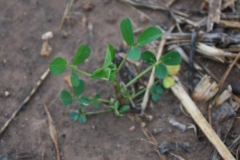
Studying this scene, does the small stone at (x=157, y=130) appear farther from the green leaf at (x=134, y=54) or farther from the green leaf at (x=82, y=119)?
the green leaf at (x=134, y=54)

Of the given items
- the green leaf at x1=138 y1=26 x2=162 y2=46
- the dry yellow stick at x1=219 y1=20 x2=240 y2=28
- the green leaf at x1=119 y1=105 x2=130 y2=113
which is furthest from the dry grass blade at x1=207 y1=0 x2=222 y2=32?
the green leaf at x1=119 y1=105 x2=130 y2=113

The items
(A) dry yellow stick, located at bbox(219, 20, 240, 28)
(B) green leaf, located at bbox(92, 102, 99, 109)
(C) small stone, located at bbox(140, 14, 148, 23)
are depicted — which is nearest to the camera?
(B) green leaf, located at bbox(92, 102, 99, 109)

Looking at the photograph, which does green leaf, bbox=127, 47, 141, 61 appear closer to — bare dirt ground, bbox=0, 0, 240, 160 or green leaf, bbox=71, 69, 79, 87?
green leaf, bbox=71, 69, 79, 87

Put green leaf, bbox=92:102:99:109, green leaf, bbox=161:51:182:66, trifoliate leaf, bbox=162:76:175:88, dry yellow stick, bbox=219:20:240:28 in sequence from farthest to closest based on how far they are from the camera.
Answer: dry yellow stick, bbox=219:20:240:28
trifoliate leaf, bbox=162:76:175:88
green leaf, bbox=92:102:99:109
green leaf, bbox=161:51:182:66

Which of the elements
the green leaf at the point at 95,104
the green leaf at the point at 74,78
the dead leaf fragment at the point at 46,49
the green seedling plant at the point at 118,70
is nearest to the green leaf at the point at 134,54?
the green seedling plant at the point at 118,70

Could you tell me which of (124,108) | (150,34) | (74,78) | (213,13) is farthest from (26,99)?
(213,13)

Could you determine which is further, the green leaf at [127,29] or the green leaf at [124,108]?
the green leaf at [124,108]
